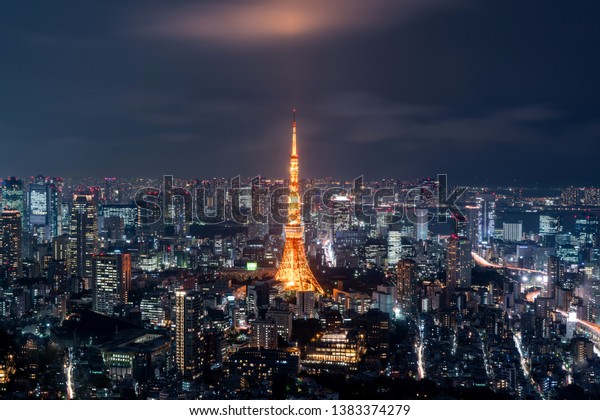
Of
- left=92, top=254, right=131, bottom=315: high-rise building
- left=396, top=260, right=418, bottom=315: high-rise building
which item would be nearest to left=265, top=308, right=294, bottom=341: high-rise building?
left=396, top=260, right=418, bottom=315: high-rise building

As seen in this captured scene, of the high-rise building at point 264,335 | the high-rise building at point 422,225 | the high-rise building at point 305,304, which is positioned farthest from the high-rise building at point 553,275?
the high-rise building at point 264,335

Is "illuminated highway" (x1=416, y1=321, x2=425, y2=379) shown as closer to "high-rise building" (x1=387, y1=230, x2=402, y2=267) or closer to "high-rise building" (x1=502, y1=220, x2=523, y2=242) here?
"high-rise building" (x1=502, y1=220, x2=523, y2=242)

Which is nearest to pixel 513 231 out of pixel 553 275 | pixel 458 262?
pixel 458 262

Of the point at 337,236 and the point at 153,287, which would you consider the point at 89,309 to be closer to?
the point at 153,287

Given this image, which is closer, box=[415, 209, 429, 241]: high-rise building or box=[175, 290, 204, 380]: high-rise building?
box=[175, 290, 204, 380]: high-rise building

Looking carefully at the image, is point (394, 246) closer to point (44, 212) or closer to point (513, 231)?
point (513, 231)

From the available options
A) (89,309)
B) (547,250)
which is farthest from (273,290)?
(547,250)
